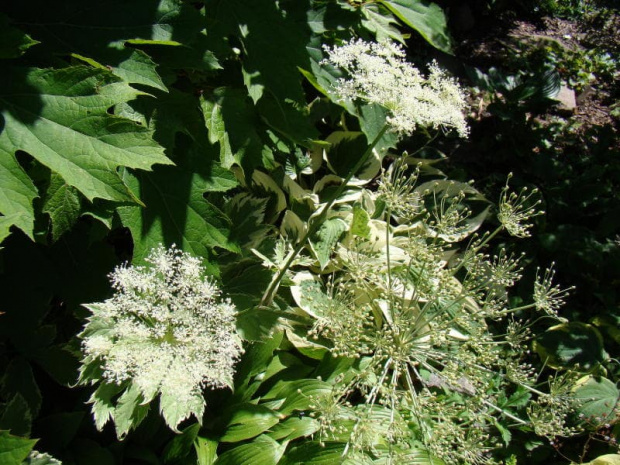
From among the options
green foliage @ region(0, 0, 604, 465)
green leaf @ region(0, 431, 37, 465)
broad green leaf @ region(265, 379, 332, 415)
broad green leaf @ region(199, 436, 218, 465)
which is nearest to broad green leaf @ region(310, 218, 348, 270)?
green foliage @ region(0, 0, 604, 465)

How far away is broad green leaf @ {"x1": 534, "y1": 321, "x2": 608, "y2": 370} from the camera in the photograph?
2.92 m

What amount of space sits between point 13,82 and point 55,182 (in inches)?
12.6

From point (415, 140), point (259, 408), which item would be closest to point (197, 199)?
point (259, 408)

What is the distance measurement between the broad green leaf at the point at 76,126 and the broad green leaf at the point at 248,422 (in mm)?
1111

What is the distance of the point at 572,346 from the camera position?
2932 mm

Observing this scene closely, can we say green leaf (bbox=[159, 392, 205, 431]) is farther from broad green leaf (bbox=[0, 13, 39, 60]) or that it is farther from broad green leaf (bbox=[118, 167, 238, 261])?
broad green leaf (bbox=[0, 13, 39, 60])

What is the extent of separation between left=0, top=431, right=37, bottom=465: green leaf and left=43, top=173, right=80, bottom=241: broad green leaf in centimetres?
59

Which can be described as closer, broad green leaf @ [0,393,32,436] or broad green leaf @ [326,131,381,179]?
broad green leaf @ [0,393,32,436]

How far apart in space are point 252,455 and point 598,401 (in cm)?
192

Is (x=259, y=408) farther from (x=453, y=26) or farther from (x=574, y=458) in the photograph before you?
(x=453, y=26)

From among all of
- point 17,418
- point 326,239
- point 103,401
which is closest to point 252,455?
point 103,401

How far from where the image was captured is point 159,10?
5.50ft

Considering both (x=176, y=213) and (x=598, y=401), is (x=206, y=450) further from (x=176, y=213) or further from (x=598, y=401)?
(x=598, y=401)

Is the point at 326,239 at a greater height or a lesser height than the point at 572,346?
greater
